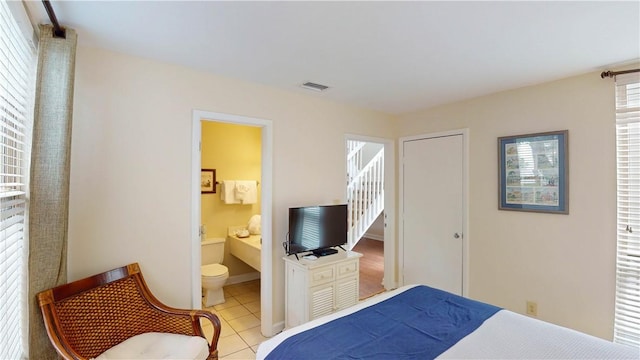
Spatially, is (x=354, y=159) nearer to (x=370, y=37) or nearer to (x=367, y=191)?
(x=367, y=191)

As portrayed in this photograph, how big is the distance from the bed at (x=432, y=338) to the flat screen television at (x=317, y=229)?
104 cm

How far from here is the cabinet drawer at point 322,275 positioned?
2.71 metres

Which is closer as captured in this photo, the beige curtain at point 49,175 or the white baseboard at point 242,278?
the beige curtain at point 49,175

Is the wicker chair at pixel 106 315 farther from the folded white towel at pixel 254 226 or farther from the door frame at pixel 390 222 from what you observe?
the door frame at pixel 390 222

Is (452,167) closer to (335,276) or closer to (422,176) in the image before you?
(422,176)

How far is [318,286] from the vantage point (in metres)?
2.74

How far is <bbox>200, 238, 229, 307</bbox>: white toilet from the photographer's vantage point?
3377 mm

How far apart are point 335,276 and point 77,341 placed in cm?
195

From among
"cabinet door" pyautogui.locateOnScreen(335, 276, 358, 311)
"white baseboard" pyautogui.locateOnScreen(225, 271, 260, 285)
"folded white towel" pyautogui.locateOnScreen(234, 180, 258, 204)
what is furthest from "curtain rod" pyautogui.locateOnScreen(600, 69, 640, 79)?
"white baseboard" pyautogui.locateOnScreen(225, 271, 260, 285)

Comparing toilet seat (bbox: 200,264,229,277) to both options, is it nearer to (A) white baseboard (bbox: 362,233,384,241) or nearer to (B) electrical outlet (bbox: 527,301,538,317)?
(B) electrical outlet (bbox: 527,301,538,317)

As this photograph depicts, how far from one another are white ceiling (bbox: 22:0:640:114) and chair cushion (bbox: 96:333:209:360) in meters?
1.97

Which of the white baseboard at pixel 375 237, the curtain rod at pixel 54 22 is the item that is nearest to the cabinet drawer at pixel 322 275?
the curtain rod at pixel 54 22

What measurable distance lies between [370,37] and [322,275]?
80.2 inches

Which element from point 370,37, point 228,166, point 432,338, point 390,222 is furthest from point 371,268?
point 370,37
